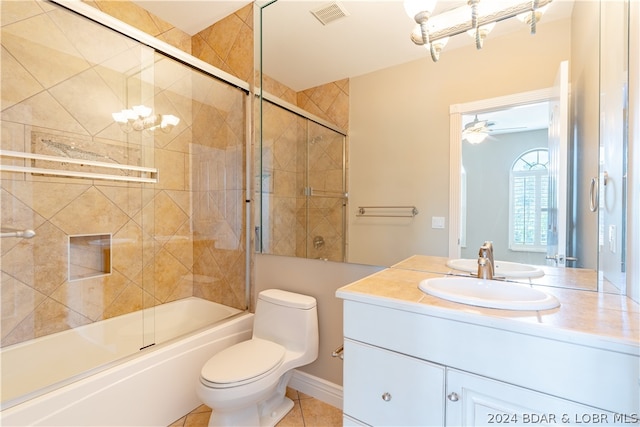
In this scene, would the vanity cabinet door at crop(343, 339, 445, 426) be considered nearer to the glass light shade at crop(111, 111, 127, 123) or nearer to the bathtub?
the bathtub

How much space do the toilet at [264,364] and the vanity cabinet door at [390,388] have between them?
1.63ft

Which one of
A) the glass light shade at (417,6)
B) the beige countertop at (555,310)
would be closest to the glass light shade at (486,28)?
the glass light shade at (417,6)

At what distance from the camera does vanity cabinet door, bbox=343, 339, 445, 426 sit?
88 centimetres

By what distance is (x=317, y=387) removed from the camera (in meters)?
1.75

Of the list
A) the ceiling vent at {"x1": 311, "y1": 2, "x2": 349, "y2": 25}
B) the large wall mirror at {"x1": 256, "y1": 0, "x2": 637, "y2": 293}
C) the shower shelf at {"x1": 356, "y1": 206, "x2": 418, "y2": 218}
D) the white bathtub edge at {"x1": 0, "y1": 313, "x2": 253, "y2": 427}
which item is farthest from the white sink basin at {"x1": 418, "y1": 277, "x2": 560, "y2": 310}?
the ceiling vent at {"x1": 311, "y1": 2, "x2": 349, "y2": 25}

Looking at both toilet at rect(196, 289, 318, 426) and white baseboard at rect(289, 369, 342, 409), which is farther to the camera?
white baseboard at rect(289, 369, 342, 409)

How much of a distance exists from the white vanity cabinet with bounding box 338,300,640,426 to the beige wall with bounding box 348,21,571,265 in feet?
1.79

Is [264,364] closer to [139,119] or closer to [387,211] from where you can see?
[387,211]

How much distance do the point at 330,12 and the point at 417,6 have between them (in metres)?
0.55

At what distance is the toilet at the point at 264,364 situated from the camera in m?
1.27

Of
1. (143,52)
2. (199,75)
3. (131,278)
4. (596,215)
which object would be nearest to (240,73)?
(199,75)

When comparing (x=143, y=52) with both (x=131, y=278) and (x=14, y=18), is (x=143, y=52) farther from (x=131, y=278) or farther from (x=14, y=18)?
(x=131, y=278)

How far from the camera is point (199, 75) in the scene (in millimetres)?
1983

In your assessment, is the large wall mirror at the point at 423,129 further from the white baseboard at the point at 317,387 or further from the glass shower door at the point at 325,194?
the white baseboard at the point at 317,387
